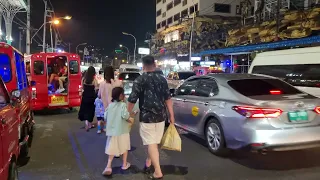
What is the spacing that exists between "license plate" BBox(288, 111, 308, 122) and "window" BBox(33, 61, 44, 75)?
936cm

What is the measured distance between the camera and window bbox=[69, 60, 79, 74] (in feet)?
41.7

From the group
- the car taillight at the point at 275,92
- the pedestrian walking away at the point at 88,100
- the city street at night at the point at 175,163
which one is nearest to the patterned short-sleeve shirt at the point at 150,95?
the city street at night at the point at 175,163

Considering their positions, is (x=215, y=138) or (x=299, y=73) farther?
(x=299, y=73)

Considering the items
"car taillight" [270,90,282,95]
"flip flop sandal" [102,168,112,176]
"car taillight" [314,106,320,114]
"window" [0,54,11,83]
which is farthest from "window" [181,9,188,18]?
"flip flop sandal" [102,168,112,176]

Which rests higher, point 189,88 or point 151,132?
point 189,88

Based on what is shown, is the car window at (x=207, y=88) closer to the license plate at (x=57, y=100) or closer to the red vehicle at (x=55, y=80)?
the red vehicle at (x=55, y=80)

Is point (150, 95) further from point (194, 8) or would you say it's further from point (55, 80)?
point (194, 8)

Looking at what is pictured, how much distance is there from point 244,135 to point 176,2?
58473mm

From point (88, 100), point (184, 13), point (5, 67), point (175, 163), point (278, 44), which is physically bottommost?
point (175, 163)

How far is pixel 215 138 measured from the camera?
20.7 ft

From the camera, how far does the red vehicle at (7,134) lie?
345 centimetres

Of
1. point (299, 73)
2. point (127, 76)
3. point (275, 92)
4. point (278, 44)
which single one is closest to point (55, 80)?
point (127, 76)

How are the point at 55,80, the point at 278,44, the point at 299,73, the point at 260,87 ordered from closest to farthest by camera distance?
the point at 260,87 < the point at 299,73 < the point at 55,80 < the point at 278,44

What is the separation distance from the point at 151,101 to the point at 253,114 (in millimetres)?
1734
